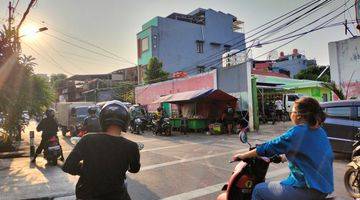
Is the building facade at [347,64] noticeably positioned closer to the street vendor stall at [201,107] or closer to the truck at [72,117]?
the street vendor stall at [201,107]

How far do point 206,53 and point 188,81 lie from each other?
18546mm

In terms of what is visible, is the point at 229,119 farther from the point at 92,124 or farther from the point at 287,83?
the point at 287,83

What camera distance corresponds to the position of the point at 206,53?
45812mm

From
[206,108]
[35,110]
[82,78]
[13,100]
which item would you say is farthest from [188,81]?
[82,78]

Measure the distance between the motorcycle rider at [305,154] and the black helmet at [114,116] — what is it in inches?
46.6

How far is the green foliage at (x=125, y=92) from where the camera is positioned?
42456 mm

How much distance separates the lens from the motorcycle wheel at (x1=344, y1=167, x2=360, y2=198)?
6.46m

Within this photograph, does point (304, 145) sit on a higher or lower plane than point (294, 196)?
higher

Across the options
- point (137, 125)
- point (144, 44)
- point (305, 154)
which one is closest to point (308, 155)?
point (305, 154)

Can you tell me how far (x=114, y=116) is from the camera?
3.18 m

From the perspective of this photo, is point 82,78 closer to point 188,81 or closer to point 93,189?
point 188,81

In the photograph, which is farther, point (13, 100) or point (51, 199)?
point (13, 100)

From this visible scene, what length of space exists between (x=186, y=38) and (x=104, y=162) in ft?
136

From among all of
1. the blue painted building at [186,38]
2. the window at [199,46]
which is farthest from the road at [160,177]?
the window at [199,46]
